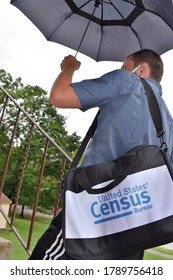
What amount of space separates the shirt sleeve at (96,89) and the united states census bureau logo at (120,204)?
1.05 feet

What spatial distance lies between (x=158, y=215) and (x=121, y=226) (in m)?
0.13

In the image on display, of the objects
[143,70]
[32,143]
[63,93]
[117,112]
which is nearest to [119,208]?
[117,112]

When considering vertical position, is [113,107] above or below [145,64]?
below

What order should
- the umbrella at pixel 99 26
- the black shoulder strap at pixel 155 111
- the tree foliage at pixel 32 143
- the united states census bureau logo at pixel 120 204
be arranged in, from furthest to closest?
the tree foliage at pixel 32 143
the umbrella at pixel 99 26
the black shoulder strap at pixel 155 111
the united states census bureau logo at pixel 120 204

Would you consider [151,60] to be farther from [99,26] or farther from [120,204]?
[99,26]

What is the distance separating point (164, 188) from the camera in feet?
4.00

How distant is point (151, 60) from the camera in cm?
144

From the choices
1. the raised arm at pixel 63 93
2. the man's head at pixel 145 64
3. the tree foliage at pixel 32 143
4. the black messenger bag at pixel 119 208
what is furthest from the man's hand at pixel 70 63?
the tree foliage at pixel 32 143

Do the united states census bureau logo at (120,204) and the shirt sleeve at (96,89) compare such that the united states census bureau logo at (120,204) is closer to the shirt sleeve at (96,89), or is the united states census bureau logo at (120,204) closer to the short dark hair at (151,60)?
the shirt sleeve at (96,89)

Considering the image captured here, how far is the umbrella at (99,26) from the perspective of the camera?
1.86 metres

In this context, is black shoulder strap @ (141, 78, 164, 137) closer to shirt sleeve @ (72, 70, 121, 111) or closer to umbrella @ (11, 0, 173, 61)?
shirt sleeve @ (72, 70, 121, 111)

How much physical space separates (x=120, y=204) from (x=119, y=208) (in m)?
0.01

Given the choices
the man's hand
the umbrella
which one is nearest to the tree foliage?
the umbrella
